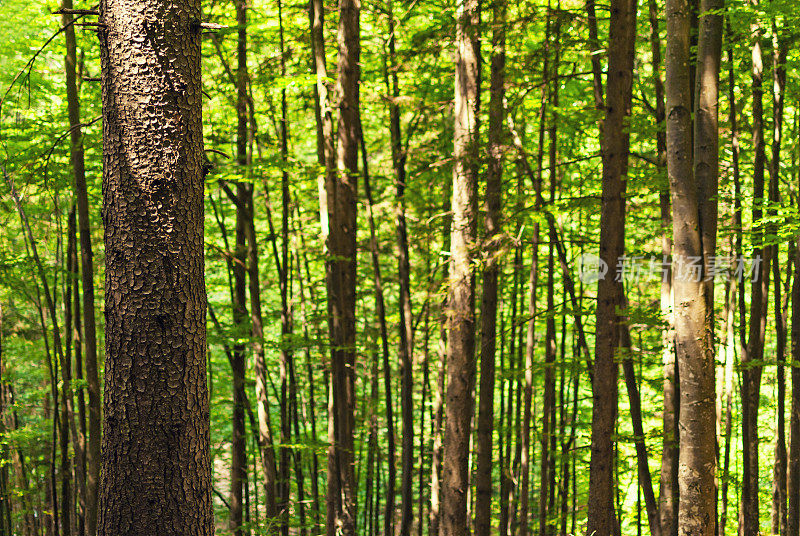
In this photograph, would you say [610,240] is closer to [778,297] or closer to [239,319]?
[778,297]

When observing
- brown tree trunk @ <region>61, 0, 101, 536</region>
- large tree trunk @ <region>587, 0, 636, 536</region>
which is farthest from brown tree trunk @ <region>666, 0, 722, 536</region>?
brown tree trunk @ <region>61, 0, 101, 536</region>

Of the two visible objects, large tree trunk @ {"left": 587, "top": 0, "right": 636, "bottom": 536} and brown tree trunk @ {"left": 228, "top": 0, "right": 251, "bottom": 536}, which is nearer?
large tree trunk @ {"left": 587, "top": 0, "right": 636, "bottom": 536}

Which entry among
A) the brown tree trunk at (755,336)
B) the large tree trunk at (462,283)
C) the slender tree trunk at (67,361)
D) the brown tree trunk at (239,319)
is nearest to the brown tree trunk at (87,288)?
the slender tree trunk at (67,361)

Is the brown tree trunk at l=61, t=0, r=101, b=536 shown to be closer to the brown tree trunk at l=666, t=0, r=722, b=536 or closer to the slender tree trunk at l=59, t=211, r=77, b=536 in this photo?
the slender tree trunk at l=59, t=211, r=77, b=536

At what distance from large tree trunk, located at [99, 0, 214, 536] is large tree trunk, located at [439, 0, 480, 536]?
409cm

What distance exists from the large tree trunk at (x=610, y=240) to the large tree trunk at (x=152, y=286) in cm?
430

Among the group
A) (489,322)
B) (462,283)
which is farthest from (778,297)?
(462,283)

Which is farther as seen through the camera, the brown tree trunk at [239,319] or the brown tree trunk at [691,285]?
the brown tree trunk at [239,319]

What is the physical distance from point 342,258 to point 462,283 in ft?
5.57

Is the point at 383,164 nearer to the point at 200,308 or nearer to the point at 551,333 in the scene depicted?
the point at 551,333

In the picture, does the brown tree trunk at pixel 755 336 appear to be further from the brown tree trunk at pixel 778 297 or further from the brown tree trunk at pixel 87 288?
the brown tree trunk at pixel 87 288

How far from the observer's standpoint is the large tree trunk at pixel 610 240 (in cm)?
659

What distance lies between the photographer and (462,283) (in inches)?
287

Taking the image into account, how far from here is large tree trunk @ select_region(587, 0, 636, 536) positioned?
21.6 ft
